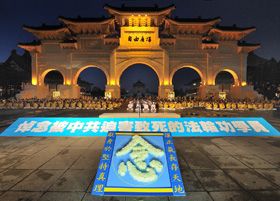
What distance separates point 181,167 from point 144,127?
3.12 metres

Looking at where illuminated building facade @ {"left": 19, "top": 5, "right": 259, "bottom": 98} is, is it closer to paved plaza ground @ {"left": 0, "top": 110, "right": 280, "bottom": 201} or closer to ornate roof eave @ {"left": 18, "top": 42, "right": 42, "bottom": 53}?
ornate roof eave @ {"left": 18, "top": 42, "right": 42, "bottom": 53}

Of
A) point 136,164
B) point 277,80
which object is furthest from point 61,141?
point 277,80

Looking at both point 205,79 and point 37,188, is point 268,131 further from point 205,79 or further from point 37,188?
point 205,79

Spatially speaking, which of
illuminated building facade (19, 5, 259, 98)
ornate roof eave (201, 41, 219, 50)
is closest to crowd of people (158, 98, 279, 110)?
illuminated building facade (19, 5, 259, 98)

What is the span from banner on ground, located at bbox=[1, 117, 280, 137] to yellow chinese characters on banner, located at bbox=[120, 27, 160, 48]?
20.0m

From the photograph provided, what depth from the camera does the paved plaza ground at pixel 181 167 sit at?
320 centimetres

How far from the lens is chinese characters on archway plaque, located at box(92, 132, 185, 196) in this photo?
288 cm

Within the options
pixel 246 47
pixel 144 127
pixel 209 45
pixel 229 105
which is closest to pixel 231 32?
pixel 246 47

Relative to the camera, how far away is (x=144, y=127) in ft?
24.0

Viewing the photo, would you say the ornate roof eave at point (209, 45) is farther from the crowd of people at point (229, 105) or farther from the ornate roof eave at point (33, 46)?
the ornate roof eave at point (33, 46)

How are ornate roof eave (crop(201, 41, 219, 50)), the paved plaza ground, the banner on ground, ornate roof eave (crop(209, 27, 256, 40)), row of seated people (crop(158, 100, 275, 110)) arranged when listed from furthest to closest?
ornate roof eave (crop(209, 27, 256, 40)) → ornate roof eave (crop(201, 41, 219, 50)) → row of seated people (crop(158, 100, 275, 110)) → the banner on ground → the paved plaza ground

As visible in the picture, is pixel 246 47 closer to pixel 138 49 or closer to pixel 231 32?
pixel 231 32

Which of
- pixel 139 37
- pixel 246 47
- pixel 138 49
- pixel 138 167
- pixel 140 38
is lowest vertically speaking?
pixel 138 167

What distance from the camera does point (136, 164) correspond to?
3.26m
